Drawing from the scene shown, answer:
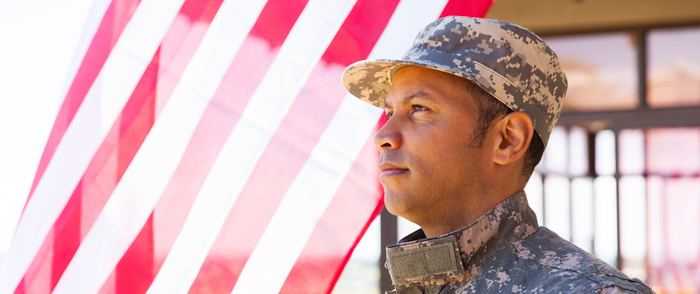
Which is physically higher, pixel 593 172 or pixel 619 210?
pixel 593 172

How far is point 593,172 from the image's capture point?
6.00 m

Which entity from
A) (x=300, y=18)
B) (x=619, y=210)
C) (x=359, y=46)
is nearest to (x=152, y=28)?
(x=300, y=18)

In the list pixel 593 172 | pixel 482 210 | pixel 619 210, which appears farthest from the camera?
pixel 593 172

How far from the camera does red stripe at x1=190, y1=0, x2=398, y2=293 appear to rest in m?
1.86

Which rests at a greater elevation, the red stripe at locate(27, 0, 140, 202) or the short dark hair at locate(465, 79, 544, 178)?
the red stripe at locate(27, 0, 140, 202)

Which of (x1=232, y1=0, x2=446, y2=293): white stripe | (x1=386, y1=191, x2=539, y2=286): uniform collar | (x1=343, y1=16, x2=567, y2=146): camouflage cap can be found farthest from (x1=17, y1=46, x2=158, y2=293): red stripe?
(x1=386, y1=191, x2=539, y2=286): uniform collar

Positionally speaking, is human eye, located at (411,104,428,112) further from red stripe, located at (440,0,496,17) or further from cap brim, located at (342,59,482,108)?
red stripe, located at (440,0,496,17)

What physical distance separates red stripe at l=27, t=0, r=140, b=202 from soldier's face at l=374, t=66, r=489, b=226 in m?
0.87

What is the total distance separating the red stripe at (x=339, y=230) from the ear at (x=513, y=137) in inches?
23.8

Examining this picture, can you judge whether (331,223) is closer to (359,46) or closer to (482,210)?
(359,46)

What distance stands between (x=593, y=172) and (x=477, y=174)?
4.97 m

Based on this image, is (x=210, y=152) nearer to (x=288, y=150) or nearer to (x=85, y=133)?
(x=288, y=150)

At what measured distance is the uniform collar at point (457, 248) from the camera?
1.26 m

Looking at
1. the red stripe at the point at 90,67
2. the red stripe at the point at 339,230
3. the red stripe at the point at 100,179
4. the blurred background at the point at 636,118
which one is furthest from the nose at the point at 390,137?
the blurred background at the point at 636,118
